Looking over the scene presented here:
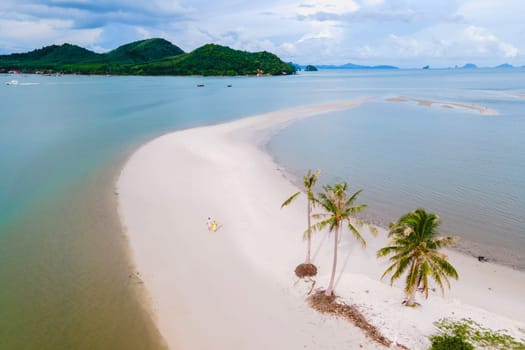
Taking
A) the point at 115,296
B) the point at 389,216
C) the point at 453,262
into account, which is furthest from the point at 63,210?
the point at 453,262

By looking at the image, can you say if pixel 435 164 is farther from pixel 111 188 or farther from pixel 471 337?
pixel 111 188

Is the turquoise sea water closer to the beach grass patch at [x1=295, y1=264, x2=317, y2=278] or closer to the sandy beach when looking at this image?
the sandy beach

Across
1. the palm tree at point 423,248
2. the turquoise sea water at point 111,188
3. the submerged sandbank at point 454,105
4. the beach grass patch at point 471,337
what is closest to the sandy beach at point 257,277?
the beach grass patch at point 471,337

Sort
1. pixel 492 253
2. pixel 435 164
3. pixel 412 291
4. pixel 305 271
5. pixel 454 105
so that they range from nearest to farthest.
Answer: pixel 412 291 < pixel 305 271 < pixel 492 253 < pixel 435 164 < pixel 454 105

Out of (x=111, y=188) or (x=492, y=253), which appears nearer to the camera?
(x=492, y=253)

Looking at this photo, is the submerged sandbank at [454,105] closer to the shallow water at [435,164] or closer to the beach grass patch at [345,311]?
the shallow water at [435,164]

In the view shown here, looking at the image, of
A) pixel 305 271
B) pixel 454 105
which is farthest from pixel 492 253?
pixel 454 105

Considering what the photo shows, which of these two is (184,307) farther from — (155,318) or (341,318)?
(341,318)
